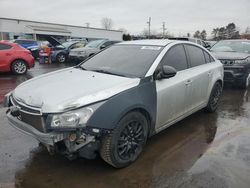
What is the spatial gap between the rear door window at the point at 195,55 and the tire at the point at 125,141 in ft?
6.45

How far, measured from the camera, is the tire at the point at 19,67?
39.8ft

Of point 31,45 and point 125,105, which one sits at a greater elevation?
point 31,45

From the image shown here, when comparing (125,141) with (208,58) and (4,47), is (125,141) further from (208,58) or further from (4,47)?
(4,47)

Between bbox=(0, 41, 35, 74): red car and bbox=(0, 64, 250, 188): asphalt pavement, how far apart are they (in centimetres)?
726

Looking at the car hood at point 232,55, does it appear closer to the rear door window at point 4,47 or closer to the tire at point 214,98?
the tire at point 214,98

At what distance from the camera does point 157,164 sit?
3900mm

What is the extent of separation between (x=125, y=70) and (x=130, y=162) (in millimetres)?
1412

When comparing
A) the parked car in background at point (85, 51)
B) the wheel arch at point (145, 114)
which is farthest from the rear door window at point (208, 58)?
the parked car in background at point (85, 51)

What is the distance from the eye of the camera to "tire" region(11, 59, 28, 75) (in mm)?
12133

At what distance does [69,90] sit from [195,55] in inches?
116

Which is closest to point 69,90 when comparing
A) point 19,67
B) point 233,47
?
point 233,47

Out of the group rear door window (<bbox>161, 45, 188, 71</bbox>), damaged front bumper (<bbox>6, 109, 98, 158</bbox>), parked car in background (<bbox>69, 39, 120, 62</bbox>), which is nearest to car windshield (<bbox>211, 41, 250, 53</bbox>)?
rear door window (<bbox>161, 45, 188, 71</bbox>)

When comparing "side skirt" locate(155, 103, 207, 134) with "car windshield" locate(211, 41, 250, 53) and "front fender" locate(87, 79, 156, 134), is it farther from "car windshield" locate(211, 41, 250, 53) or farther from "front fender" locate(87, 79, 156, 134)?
"car windshield" locate(211, 41, 250, 53)

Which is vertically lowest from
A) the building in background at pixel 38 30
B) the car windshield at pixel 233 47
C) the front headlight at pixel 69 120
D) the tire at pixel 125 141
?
the tire at pixel 125 141
